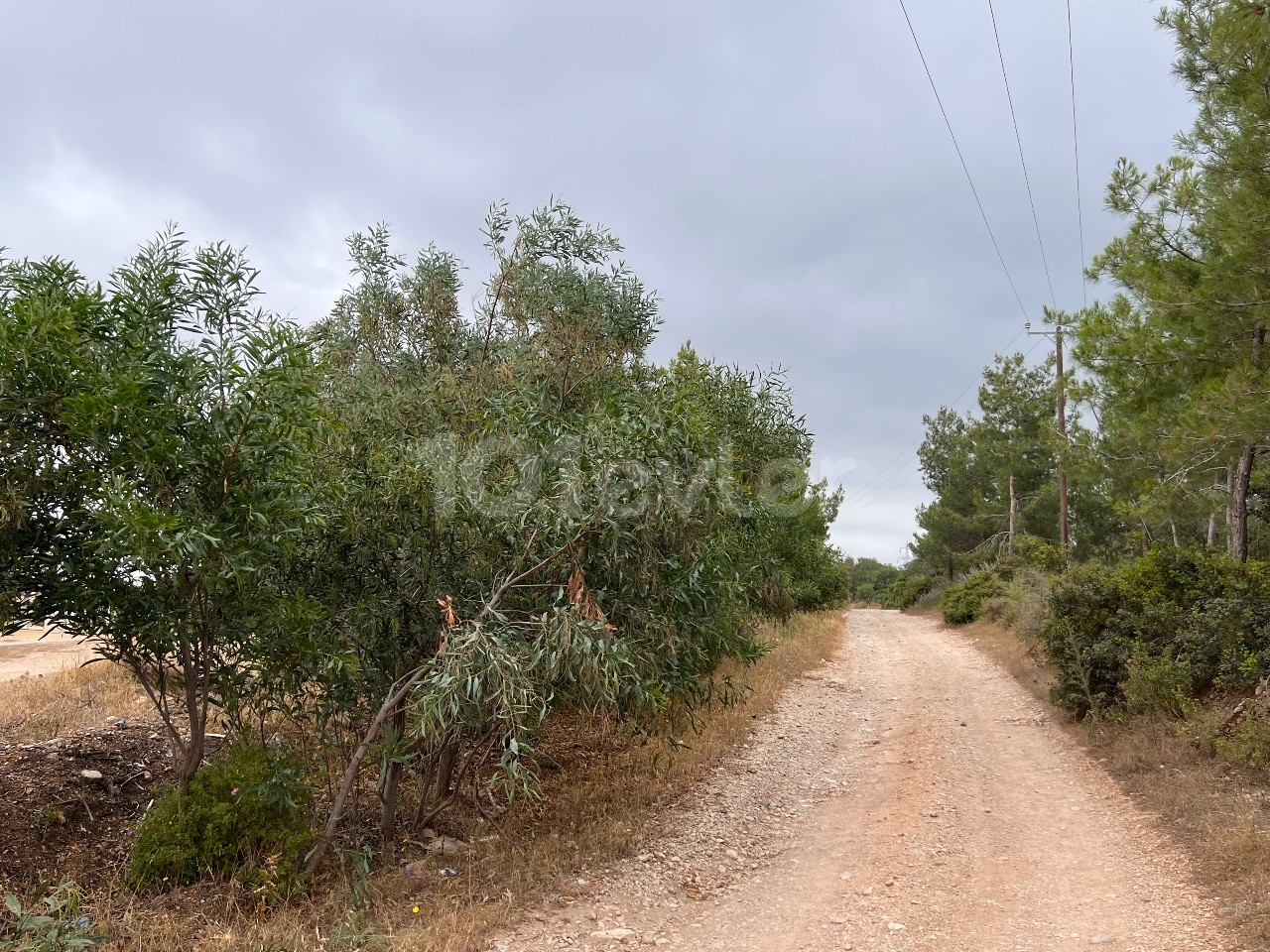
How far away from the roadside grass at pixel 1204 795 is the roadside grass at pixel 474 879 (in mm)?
3828

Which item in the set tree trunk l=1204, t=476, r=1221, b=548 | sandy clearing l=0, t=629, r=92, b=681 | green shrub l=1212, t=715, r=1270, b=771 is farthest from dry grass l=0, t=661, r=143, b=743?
tree trunk l=1204, t=476, r=1221, b=548

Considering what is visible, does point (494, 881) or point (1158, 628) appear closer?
point (494, 881)

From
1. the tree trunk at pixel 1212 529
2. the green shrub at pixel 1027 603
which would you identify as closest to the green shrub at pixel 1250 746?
the green shrub at pixel 1027 603

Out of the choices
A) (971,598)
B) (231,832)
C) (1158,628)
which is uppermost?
(971,598)

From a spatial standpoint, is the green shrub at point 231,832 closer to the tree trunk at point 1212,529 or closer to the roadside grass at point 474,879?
the roadside grass at point 474,879

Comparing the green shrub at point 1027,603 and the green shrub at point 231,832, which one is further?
the green shrub at point 1027,603

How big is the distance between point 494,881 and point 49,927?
264 cm

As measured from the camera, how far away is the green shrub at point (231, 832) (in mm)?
5980

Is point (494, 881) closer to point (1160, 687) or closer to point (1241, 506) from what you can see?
point (1160, 687)

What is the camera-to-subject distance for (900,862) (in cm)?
700

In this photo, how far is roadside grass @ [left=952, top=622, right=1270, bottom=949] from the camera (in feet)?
19.2

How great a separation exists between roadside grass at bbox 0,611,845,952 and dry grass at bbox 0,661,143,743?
6cm

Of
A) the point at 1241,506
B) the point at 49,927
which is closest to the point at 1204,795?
the point at 1241,506

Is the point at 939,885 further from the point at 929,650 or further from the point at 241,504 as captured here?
the point at 929,650
